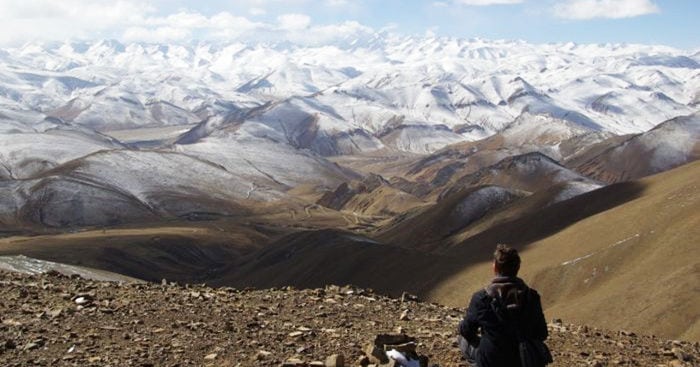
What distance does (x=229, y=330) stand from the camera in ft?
60.1

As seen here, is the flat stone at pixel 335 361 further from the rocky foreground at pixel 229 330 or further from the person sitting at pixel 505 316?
the person sitting at pixel 505 316

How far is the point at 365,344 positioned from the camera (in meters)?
17.0

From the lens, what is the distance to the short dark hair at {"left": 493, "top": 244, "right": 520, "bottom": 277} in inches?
445

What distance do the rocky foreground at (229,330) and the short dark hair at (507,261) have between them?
5.01 metres

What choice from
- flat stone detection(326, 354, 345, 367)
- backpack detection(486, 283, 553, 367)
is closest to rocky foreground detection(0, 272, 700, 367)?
flat stone detection(326, 354, 345, 367)

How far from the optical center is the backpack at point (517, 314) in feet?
36.4

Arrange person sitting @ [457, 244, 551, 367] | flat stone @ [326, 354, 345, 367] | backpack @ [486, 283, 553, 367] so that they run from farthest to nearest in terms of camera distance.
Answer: flat stone @ [326, 354, 345, 367] → person sitting @ [457, 244, 551, 367] → backpack @ [486, 283, 553, 367]

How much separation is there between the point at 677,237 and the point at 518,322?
6032cm

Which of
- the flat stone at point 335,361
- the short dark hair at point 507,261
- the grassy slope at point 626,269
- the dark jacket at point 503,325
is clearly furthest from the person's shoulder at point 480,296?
the grassy slope at point 626,269

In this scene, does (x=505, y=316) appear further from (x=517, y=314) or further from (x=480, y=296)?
(x=480, y=296)

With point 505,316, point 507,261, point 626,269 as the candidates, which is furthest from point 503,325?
point 626,269

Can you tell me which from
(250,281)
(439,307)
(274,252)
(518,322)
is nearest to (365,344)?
(518,322)

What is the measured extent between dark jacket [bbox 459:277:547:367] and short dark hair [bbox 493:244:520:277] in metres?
0.11

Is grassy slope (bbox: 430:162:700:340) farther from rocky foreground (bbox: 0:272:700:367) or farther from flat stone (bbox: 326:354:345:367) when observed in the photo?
flat stone (bbox: 326:354:345:367)
